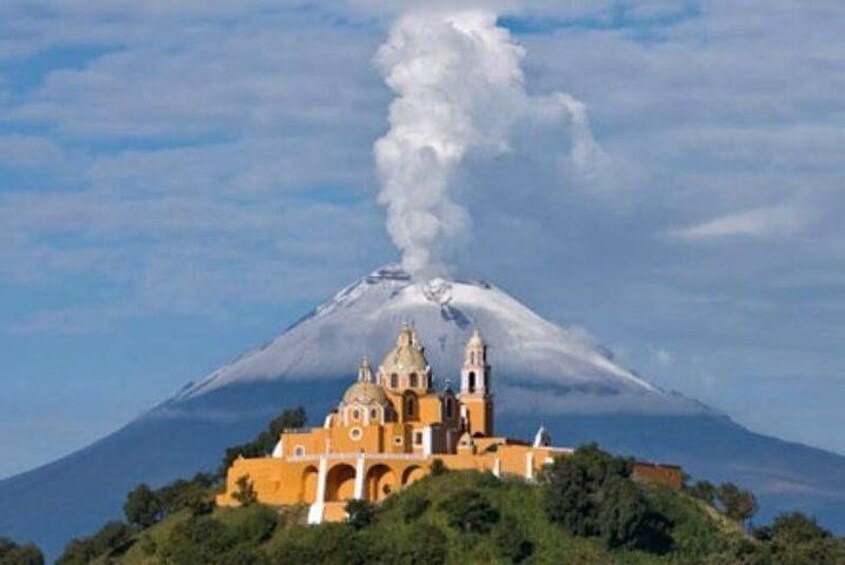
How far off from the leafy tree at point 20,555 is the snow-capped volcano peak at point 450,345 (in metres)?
54.2

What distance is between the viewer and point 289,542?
97.7m

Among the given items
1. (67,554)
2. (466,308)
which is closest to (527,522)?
(67,554)

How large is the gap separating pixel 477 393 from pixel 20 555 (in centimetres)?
1765

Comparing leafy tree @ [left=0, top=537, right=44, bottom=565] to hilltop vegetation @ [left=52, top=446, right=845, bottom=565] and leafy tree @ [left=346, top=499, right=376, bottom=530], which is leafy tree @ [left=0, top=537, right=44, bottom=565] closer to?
hilltop vegetation @ [left=52, top=446, right=845, bottom=565]

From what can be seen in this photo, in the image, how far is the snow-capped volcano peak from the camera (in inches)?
6737

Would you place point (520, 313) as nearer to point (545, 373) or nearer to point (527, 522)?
point (545, 373)

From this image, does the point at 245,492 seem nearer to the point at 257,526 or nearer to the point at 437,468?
the point at 257,526

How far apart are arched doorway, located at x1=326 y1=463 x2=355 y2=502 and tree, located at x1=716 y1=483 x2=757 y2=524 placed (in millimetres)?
12683

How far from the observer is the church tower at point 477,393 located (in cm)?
10562

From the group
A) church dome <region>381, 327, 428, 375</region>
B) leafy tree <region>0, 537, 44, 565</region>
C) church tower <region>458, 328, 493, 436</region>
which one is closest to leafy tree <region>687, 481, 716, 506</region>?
church tower <region>458, 328, 493, 436</region>

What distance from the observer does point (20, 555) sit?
109 metres

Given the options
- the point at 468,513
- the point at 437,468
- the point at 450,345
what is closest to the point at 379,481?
the point at 437,468

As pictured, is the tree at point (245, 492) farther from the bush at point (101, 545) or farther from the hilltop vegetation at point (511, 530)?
the bush at point (101, 545)

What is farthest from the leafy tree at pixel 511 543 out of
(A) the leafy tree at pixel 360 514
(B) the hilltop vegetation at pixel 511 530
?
(A) the leafy tree at pixel 360 514
